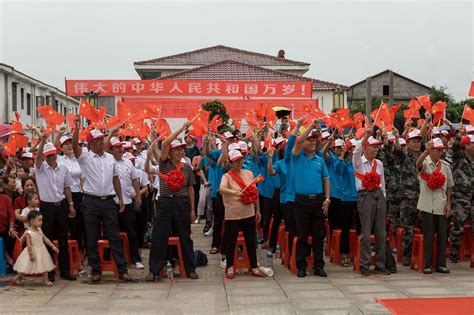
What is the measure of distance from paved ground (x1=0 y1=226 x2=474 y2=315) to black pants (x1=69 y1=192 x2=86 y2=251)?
0.92 metres

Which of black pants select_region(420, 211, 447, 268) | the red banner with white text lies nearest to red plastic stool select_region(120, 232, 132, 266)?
black pants select_region(420, 211, 447, 268)

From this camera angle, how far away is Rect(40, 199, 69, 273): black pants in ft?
25.8

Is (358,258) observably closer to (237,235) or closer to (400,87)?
(237,235)

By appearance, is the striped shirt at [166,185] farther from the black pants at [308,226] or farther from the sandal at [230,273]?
the black pants at [308,226]

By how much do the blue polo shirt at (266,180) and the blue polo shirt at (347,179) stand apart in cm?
166

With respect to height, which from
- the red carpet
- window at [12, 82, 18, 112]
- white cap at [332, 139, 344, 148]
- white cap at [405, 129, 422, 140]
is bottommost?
the red carpet

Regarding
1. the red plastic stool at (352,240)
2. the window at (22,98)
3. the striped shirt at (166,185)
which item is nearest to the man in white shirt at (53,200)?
the striped shirt at (166,185)

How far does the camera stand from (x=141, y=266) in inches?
351

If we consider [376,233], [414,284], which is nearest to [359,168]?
[376,233]

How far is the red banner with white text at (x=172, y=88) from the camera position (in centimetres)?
2041

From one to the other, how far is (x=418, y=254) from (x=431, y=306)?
2.17 m

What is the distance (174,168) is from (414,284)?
3.38 meters

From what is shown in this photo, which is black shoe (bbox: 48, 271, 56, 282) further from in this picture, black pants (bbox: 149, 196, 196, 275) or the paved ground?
black pants (bbox: 149, 196, 196, 275)

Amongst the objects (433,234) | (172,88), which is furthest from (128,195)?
(172,88)
